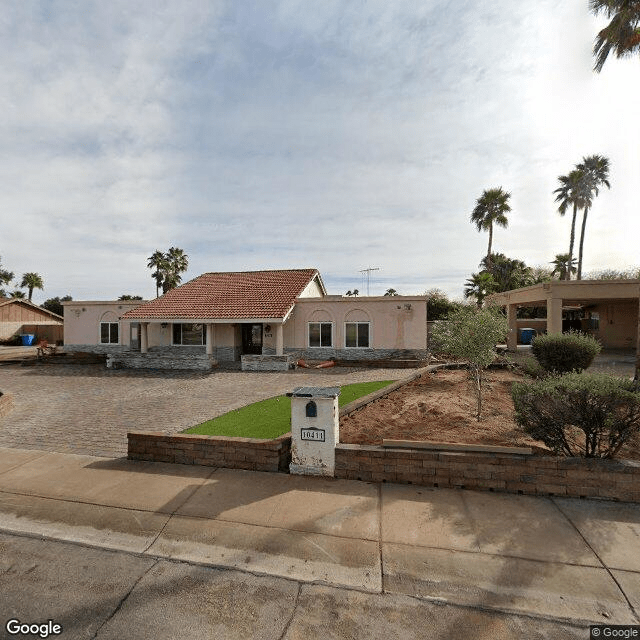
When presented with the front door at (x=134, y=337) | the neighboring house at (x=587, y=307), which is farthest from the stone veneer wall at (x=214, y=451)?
the front door at (x=134, y=337)

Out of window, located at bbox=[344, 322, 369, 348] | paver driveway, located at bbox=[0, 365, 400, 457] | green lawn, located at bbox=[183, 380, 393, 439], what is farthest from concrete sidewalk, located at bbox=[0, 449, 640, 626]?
window, located at bbox=[344, 322, 369, 348]

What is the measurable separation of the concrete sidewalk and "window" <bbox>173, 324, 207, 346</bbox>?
1744 cm

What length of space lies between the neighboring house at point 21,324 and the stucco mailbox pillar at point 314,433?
43.3 meters

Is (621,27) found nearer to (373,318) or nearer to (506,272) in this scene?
(373,318)

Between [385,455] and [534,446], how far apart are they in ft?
9.64

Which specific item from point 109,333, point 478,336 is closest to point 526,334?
point 478,336

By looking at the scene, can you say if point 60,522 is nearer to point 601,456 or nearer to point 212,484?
point 212,484

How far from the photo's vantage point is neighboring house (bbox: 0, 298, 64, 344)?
37.9m

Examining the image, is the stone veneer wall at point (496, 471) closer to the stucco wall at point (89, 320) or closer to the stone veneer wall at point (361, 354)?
the stone veneer wall at point (361, 354)

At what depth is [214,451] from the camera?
622 centimetres

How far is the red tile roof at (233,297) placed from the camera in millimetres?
20969

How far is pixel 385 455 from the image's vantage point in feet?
18.3

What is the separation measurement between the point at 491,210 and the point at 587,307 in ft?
47.5

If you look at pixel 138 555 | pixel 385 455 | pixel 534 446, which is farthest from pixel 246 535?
pixel 534 446
